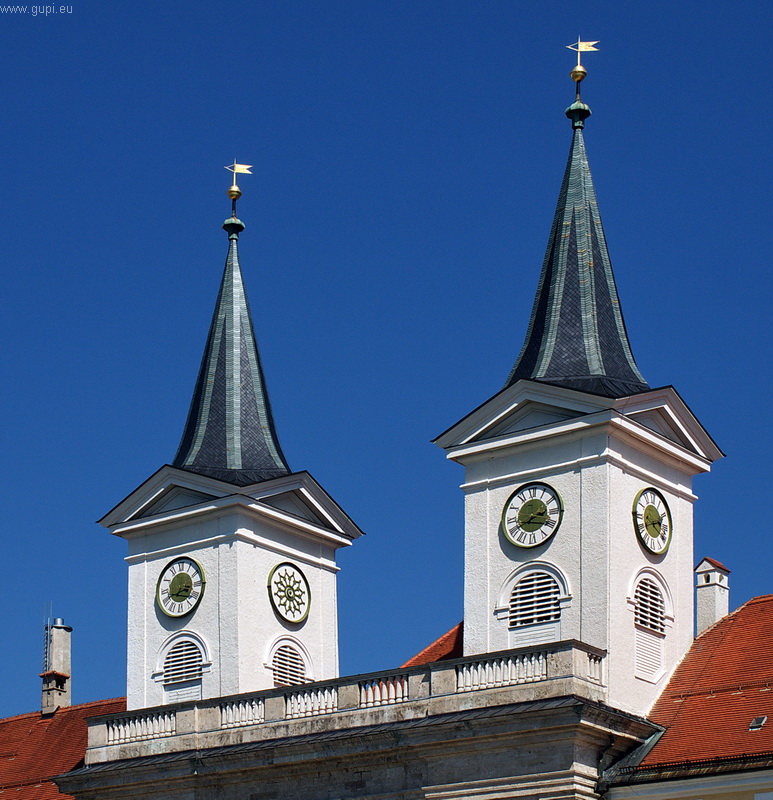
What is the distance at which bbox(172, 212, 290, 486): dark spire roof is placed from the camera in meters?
40.1

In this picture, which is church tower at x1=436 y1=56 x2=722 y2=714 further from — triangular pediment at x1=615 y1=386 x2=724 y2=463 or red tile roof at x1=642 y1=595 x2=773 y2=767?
red tile roof at x1=642 y1=595 x2=773 y2=767

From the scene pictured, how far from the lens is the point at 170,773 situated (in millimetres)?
36094

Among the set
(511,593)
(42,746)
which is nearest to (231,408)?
(511,593)

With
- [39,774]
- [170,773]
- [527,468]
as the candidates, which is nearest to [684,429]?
[527,468]

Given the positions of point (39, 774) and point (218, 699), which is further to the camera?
point (39, 774)

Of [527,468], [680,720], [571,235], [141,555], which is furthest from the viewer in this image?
[141,555]

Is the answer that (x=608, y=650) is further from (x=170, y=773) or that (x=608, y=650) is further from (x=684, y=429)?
(x=170, y=773)

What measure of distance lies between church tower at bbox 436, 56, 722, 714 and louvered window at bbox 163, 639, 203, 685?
7.01 m

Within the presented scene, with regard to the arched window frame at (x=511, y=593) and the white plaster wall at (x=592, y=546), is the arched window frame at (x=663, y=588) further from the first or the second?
the arched window frame at (x=511, y=593)

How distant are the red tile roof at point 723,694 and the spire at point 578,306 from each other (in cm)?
501

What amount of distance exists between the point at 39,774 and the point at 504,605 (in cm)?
1431

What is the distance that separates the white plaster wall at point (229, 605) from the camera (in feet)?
125

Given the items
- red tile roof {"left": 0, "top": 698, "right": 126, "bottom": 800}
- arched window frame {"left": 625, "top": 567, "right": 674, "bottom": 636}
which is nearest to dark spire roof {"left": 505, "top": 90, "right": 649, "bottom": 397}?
arched window frame {"left": 625, "top": 567, "right": 674, "bottom": 636}

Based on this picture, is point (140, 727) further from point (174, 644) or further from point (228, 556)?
point (228, 556)
